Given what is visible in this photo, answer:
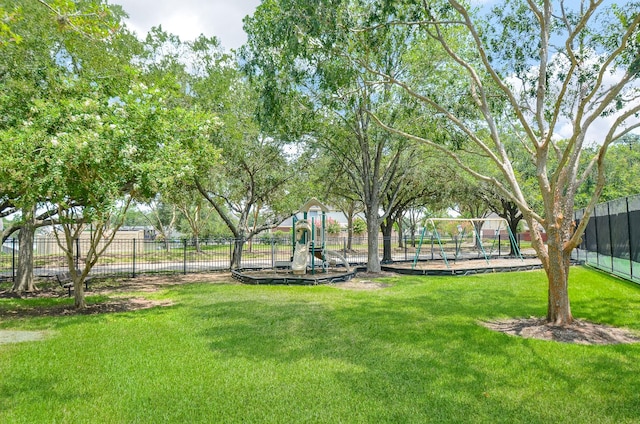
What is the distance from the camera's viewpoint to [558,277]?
798cm

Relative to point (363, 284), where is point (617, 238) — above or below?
above

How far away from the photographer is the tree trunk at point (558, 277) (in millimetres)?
7945

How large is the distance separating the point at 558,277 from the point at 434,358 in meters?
3.43

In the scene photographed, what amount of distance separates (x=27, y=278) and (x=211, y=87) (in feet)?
29.7

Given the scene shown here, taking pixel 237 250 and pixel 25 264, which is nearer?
pixel 25 264

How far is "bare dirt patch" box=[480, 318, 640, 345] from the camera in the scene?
723 centimetres

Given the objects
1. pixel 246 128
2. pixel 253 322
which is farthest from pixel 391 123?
pixel 253 322

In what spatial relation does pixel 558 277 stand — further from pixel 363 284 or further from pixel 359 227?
pixel 359 227

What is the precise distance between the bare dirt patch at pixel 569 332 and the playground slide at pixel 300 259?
918 centimetres

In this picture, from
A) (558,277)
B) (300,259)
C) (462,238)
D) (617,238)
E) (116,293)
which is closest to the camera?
(558,277)

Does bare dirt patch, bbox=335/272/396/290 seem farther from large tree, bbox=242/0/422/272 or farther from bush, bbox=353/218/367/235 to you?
bush, bbox=353/218/367/235

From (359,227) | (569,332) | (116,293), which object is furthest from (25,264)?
(359,227)

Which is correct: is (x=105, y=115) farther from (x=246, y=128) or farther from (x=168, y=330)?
(x=246, y=128)

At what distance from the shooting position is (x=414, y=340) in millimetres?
7219
